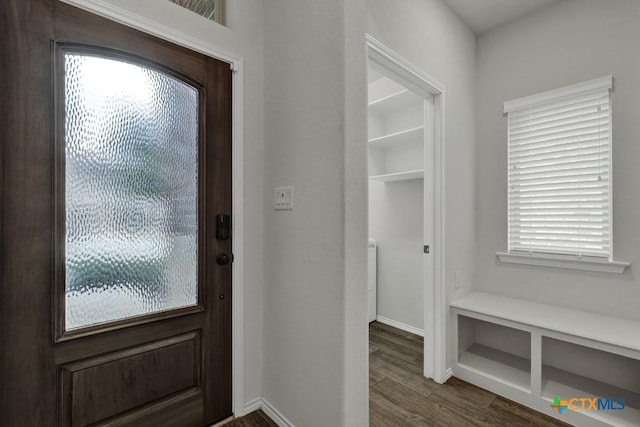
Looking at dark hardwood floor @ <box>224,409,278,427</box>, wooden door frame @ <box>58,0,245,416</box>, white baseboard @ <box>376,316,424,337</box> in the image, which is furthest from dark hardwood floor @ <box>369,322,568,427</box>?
wooden door frame @ <box>58,0,245,416</box>

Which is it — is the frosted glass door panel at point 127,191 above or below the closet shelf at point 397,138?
below

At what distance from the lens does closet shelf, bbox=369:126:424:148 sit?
2.57 meters

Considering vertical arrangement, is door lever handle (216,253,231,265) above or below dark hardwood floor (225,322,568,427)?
above

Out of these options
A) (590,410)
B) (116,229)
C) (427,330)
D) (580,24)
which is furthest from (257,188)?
(580,24)

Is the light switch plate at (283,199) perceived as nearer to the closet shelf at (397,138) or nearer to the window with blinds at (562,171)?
the closet shelf at (397,138)

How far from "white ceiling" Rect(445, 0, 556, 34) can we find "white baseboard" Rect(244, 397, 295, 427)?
2987 millimetres

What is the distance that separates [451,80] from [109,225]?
→ 2.41m

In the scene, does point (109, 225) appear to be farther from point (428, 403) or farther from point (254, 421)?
point (428, 403)

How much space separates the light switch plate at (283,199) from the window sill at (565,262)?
73.3 inches

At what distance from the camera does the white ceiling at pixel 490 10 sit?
81.6 inches

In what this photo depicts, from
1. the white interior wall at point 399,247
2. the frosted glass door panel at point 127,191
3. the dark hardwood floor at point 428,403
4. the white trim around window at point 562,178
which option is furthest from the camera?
the white interior wall at point 399,247

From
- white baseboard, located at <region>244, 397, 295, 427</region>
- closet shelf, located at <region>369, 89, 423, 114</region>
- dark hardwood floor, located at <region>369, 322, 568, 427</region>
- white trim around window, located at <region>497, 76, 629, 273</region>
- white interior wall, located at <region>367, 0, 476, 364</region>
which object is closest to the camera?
white baseboard, located at <region>244, 397, 295, 427</region>

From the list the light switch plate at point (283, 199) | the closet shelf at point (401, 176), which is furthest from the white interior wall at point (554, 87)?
the light switch plate at point (283, 199)

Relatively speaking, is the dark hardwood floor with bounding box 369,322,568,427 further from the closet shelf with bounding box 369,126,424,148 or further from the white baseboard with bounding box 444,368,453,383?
the closet shelf with bounding box 369,126,424,148
